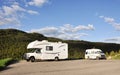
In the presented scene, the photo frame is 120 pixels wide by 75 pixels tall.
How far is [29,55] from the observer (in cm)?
4112

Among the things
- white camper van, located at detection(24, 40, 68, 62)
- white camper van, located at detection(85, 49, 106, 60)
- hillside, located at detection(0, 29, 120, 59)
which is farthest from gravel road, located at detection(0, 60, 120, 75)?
hillside, located at detection(0, 29, 120, 59)

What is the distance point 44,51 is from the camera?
4191cm

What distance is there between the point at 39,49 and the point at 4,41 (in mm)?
53461

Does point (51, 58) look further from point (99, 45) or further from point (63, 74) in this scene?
point (99, 45)

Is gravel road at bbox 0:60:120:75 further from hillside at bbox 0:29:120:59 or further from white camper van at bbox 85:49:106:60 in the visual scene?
hillside at bbox 0:29:120:59

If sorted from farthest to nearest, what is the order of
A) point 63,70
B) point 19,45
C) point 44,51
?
1. point 19,45
2. point 44,51
3. point 63,70

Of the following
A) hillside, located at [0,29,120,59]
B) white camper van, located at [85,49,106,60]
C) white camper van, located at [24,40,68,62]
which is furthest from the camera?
hillside, located at [0,29,120,59]

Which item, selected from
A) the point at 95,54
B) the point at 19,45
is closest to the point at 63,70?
the point at 95,54

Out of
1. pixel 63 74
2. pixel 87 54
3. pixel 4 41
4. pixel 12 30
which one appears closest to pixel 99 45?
pixel 12 30

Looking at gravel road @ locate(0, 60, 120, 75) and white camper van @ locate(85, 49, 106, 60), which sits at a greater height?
white camper van @ locate(85, 49, 106, 60)

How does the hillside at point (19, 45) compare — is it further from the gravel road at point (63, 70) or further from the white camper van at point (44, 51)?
the gravel road at point (63, 70)

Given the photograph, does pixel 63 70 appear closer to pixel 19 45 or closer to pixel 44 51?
pixel 44 51

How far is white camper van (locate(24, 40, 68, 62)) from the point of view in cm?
4134

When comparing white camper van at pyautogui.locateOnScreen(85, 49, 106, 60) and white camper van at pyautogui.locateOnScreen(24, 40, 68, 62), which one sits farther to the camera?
white camper van at pyautogui.locateOnScreen(85, 49, 106, 60)
